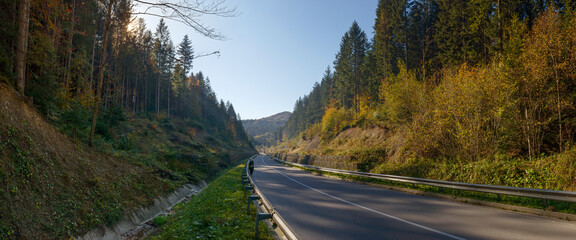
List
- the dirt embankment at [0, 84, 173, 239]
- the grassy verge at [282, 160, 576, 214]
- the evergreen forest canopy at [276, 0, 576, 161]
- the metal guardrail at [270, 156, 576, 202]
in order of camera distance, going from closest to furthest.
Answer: the dirt embankment at [0, 84, 173, 239] < the metal guardrail at [270, 156, 576, 202] < the grassy verge at [282, 160, 576, 214] < the evergreen forest canopy at [276, 0, 576, 161]

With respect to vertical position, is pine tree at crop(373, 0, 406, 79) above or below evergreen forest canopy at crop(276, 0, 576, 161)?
above

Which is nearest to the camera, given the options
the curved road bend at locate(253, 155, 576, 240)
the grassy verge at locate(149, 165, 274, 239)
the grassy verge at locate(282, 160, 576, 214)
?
the curved road bend at locate(253, 155, 576, 240)

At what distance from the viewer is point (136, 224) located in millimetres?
7996

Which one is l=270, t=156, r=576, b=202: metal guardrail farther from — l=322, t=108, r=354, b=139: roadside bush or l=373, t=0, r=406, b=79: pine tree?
l=322, t=108, r=354, b=139: roadside bush

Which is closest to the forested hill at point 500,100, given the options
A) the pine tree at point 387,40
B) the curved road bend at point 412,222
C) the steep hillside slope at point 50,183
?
the curved road bend at point 412,222

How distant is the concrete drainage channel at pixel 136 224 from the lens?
636 cm

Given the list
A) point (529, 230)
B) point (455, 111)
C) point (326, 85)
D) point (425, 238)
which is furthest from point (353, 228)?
point (326, 85)

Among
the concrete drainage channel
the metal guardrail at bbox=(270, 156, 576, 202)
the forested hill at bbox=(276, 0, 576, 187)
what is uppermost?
the forested hill at bbox=(276, 0, 576, 187)

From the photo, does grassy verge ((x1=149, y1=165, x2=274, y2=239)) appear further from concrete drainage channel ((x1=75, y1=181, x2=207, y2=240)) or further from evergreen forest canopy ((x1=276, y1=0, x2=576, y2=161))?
evergreen forest canopy ((x1=276, y1=0, x2=576, y2=161))

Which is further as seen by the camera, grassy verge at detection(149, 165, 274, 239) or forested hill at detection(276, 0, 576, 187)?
forested hill at detection(276, 0, 576, 187)

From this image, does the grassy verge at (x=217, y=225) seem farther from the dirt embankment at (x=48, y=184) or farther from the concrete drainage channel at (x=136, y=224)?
the dirt embankment at (x=48, y=184)

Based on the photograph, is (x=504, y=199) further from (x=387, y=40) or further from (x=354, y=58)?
(x=354, y=58)

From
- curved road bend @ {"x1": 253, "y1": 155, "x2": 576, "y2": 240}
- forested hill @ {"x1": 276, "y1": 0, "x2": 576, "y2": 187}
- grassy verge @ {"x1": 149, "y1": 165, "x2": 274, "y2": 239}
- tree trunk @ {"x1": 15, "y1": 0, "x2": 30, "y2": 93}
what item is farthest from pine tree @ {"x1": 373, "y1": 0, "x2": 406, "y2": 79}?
tree trunk @ {"x1": 15, "y1": 0, "x2": 30, "y2": 93}

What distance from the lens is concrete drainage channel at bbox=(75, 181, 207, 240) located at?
20.9 feet
